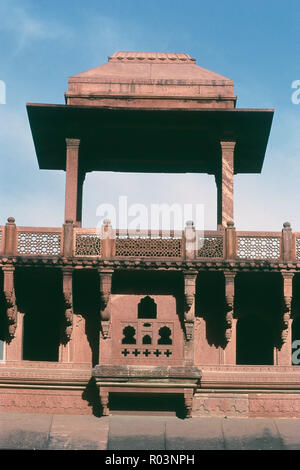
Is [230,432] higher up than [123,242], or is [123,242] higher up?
[123,242]

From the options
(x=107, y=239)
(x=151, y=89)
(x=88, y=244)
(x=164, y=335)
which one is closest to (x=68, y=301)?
(x=88, y=244)

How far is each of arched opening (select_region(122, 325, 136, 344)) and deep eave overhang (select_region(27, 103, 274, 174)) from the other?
449 cm

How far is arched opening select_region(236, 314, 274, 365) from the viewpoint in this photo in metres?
→ 16.5

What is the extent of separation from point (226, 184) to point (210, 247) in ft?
5.37

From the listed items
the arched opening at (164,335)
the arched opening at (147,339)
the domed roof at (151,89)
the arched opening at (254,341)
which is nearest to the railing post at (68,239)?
the arched opening at (147,339)

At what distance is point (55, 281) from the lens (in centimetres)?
1535

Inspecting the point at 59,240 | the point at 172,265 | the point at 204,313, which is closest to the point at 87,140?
the point at 59,240

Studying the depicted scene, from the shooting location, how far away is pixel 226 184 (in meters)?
15.7

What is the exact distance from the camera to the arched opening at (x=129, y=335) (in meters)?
15.3

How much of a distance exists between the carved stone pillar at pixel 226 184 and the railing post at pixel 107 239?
2.52 m

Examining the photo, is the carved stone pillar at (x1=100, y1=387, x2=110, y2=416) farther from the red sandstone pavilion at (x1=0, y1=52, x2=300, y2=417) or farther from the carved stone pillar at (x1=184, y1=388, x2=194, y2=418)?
the carved stone pillar at (x1=184, y1=388, x2=194, y2=418)

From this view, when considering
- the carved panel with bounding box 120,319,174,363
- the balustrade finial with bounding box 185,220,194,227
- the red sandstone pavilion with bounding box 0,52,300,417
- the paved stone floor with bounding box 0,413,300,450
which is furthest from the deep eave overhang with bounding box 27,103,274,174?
the paved stone floor with bounding box 0,413,300,450
